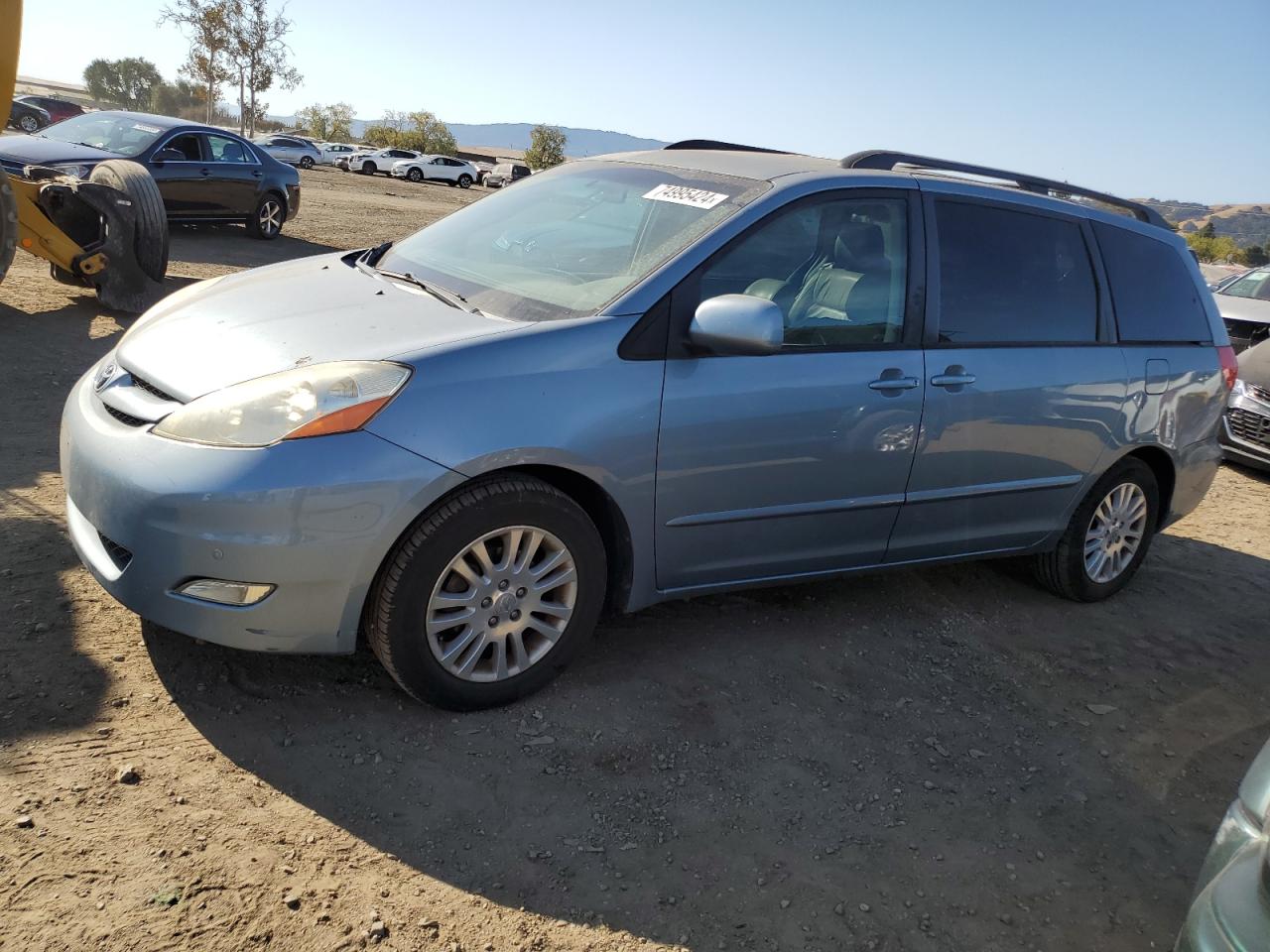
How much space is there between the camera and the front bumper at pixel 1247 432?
8.45 m

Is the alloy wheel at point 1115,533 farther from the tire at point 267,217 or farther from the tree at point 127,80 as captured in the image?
the tree at point 127,80

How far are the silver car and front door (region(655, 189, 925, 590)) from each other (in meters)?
1.73

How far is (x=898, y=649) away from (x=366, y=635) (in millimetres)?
2217

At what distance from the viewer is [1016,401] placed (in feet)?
14.0

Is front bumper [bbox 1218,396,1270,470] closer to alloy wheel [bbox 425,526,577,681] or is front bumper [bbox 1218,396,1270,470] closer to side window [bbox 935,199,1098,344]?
side window [bbox 935,199,1098,344]

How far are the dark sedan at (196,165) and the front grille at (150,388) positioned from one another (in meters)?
7.97

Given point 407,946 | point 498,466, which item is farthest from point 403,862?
point 498,466

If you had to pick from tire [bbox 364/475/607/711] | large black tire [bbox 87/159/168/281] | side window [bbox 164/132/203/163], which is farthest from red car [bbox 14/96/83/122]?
tire [bbox 364/475/607/711]

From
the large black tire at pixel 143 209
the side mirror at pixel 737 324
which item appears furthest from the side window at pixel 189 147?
the side mirror at pixel 737 324

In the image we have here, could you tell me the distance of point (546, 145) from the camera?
2499 inches

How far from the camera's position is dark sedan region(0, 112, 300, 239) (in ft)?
38.4

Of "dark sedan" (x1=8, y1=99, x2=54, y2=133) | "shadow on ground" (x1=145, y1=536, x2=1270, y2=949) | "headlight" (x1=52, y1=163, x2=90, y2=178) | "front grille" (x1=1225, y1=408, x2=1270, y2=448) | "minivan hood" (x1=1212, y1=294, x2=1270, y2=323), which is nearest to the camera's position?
"shadow on ground" (x1=145, y1=536, x2=1270, y2=949)

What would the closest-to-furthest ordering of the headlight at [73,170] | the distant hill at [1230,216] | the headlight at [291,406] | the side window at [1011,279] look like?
the headlight at [291,406] < the side window at [1011,279] < the headlight at [73,170] < the distant hill at [1230,216]

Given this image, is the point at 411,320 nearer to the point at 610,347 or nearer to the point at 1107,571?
the point at 610,347
